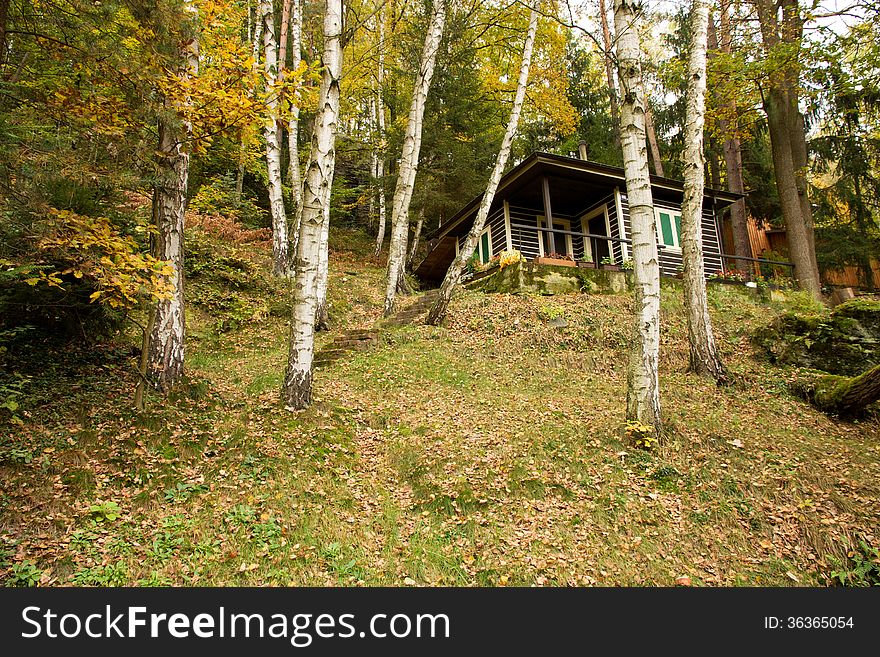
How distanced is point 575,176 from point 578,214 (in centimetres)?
327

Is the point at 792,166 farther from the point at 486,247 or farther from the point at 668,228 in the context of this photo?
the point at 486,247

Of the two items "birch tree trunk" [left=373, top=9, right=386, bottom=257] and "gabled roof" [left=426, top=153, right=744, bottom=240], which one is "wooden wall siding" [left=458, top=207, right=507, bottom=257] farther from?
"birch tree trunk" [left=373, top=9, right=386, bottom=257]

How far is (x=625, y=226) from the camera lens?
53.8 ft

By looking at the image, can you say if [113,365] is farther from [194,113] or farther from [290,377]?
[194,113]

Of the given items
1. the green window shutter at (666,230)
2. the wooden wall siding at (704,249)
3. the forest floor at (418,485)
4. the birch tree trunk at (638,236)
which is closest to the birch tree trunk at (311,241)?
the forest floor at (418,485)

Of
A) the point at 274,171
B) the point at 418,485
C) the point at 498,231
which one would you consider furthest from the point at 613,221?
the point at 418,485

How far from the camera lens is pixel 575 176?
15.1 meters

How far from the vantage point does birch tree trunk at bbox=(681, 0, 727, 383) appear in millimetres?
8117

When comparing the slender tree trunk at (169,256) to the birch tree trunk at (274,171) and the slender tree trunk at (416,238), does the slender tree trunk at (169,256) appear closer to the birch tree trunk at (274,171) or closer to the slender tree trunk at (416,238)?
the birch tree trunk at (274,171)

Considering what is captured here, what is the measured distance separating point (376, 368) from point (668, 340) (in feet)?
22.0

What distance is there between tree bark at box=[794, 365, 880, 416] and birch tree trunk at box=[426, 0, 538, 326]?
7066 millimetres

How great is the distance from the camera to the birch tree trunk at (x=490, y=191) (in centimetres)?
1105

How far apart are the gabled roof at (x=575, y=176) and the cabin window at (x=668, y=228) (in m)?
0.74

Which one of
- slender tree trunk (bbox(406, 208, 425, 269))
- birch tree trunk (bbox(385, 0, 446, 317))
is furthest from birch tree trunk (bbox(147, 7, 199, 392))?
slender tree trunk (bbox(406, 208, 425, 269))
